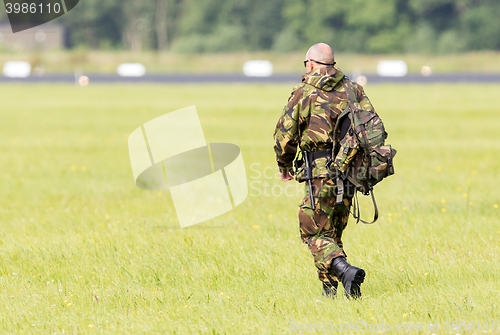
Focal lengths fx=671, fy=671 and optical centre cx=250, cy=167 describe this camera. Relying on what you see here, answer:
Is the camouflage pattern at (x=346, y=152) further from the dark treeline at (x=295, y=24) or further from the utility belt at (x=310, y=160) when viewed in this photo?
the dark treeline at (x=295, y=24)

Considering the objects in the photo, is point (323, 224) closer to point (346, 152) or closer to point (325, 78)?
point (346, 152)

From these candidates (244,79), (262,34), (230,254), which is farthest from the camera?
(262,34)

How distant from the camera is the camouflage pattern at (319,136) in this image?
5.42m

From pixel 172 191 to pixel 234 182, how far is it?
143 cm

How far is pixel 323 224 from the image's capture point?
5508 mm

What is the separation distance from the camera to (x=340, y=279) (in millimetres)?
5309

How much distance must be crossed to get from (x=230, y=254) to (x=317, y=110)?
2230 millimetres

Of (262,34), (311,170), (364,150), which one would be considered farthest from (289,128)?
(262,34)

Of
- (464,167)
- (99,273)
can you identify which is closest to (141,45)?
(464,167)

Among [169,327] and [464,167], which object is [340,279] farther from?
[464,167]

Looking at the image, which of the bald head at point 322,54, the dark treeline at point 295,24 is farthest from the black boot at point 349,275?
the dark treeline at point 295,24

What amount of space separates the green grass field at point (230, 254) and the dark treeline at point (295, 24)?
65839mm

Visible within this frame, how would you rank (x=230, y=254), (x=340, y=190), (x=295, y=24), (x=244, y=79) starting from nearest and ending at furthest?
(x=340, y=190)
(x=230, y=254)
(x=244, y=79)
(x=295, y=24)

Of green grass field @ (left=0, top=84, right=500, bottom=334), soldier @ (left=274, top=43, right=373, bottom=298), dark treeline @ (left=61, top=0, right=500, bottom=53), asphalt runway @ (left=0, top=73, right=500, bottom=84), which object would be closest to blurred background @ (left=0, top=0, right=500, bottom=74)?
dark treeline @ (left=61, top=0, right=500, bottom=53)
